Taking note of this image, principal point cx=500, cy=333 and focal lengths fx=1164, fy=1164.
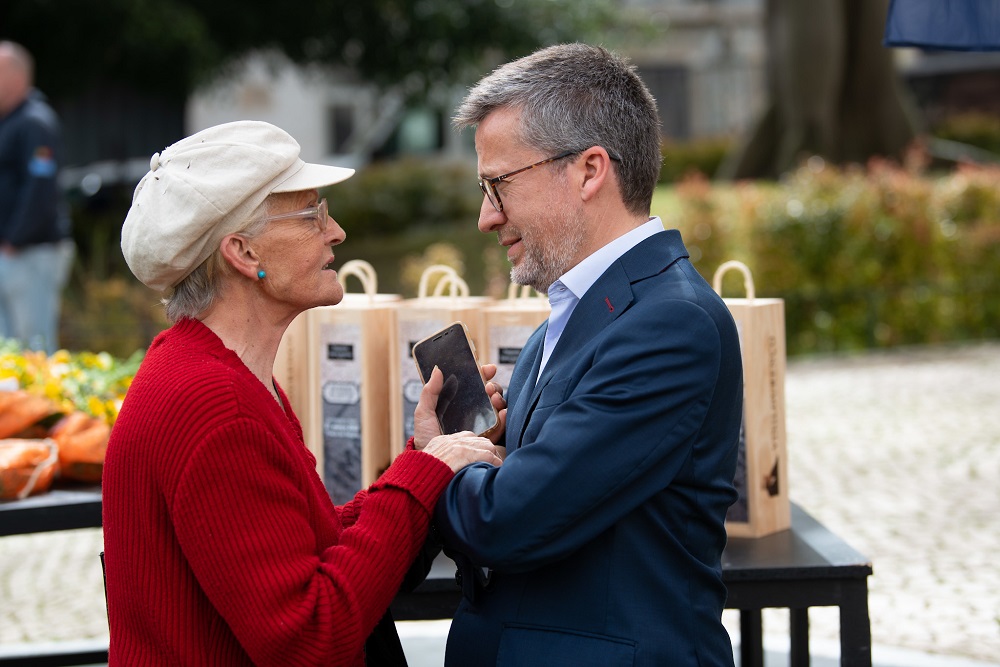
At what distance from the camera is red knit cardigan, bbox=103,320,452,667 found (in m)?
1.85

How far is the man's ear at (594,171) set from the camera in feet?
6.75

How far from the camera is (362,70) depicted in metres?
14.5

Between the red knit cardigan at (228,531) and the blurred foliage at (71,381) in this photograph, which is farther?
the blurred foliage at (71,381)

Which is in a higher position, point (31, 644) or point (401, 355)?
point (401, 355)

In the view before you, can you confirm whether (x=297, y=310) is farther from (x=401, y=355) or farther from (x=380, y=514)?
(x=401, y=355)

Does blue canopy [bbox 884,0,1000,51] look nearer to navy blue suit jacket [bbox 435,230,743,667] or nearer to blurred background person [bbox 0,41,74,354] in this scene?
navy blue suit jacket [bbox 435,230,743,667]

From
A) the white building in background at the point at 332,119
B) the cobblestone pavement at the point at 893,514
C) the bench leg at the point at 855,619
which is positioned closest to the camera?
the bench leg at the point at 855,619

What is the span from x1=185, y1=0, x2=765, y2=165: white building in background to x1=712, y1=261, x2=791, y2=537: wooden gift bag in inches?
666

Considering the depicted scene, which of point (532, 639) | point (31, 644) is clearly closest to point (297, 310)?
point (532, 639)

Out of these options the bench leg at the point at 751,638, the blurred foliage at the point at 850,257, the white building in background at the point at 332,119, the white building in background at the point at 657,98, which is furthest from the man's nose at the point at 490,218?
the white building in background at the point at 332,119

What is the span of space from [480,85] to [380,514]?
2.64ft

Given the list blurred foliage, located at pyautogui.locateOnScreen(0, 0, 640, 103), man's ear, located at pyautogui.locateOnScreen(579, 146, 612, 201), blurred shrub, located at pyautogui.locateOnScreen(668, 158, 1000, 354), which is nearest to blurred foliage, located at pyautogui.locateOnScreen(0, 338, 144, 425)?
man's ear, located at pyautogui.locateOnScreen(579, 146, 612, 201)

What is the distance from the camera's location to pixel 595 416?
1893mm

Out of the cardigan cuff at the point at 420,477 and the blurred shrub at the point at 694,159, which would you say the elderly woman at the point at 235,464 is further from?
the blurred shrub at the point at 694,159
